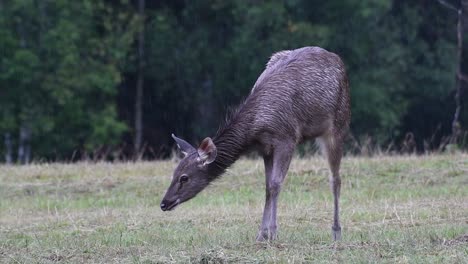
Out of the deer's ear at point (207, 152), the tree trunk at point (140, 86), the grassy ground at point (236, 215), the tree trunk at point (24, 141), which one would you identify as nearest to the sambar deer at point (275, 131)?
the deer's ear at point (207, 152)

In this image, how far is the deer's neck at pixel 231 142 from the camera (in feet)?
40.8

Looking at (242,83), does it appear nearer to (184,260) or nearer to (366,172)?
(366,172)

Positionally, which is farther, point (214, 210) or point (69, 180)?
point (69, 180)

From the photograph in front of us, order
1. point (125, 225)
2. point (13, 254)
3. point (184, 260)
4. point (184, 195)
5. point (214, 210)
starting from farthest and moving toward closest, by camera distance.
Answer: point (214, 210) < point (125, 225) < point (184, 195) < point (13, 254) < point (184, 260)

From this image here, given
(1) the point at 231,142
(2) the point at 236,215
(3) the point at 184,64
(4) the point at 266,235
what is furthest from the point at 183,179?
(3) the point at 184,64

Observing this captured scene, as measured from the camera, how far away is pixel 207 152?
1241cm

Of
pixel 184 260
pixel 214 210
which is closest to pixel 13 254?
pixel 184 260

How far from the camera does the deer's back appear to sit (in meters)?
12.4

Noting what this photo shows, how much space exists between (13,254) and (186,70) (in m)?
29.1

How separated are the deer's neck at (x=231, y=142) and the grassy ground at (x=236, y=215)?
75cm

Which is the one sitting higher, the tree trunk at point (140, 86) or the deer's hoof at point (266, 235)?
the deer's hoof at point (266, 235)

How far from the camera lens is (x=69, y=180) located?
1834cm

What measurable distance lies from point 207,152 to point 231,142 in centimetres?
30

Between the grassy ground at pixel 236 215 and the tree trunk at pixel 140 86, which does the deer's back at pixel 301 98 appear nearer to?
the grassy ground at pixel 236 215
